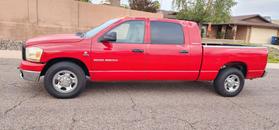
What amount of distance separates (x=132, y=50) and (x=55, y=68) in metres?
1.63

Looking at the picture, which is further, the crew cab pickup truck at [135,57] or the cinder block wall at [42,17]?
the cinder block wall at [42,17]

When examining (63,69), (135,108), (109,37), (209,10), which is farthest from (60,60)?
(209,10)

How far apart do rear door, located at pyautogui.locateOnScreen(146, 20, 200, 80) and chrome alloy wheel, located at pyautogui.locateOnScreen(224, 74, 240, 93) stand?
0.94 m

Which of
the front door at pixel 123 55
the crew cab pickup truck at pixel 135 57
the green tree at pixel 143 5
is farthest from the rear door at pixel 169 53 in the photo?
the green tree at pixel 143 5

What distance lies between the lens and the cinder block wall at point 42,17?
1213cm

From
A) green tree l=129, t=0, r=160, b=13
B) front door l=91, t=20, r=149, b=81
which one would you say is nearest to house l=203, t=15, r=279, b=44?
green tree l=129, t=0, r=160, b=13

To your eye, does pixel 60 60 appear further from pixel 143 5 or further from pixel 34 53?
pixel 143 5

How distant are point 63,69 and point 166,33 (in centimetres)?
241

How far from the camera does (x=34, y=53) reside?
4.45 m

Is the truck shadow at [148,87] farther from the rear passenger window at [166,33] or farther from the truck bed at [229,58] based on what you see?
the rear passenger window at [166,33]

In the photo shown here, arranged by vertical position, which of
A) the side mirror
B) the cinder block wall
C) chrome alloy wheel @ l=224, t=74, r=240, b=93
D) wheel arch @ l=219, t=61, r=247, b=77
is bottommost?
chrome alloy wheel @ l=224, t=74, r=240, b=93

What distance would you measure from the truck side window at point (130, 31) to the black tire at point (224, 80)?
2.23m

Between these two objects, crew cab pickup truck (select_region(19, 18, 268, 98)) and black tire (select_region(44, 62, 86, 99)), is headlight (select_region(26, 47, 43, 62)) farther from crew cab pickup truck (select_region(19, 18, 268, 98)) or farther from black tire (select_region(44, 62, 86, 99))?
black tire (select_region(44, 62, 86, 99))

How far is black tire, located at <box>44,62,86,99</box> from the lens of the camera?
15.1ft
